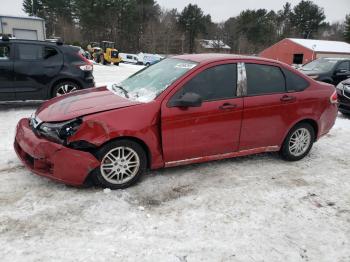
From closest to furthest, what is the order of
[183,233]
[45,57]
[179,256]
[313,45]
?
[179,256] < [183,233] < [45,57] < [313,45]

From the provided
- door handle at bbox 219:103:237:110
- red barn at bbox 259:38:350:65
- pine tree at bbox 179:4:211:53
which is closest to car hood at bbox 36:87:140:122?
door handle at bbox 219:103:237:110

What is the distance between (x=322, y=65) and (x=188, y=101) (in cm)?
1047

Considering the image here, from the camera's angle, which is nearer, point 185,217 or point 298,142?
point 185,217

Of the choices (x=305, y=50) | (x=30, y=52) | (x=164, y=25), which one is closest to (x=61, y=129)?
(x=30, y=52)

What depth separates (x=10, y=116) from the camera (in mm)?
7453

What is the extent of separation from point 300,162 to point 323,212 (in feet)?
5.40

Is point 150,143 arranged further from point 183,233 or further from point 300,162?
point 300,162

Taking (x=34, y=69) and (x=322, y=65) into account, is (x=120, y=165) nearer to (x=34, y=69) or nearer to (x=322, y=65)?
(x=34, y=69)

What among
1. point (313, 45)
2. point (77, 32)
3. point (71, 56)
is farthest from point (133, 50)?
point (71, 56)

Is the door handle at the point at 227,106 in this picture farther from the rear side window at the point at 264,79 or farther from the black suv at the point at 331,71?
the black suv at the point at 331,71

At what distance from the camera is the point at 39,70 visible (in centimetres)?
794

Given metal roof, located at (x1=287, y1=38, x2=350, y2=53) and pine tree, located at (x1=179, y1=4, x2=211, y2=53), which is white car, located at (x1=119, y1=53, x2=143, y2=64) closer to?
metal roof, located at (x1=287, y1=38, x2=350, y2=53)

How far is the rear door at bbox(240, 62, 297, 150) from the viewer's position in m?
4.83

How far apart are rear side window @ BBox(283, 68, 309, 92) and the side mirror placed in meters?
1.70
